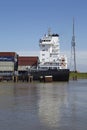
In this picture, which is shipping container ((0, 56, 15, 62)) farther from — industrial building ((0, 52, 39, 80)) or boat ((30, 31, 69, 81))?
boat ((30, 31, 69, 81))

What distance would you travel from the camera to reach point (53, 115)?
61.0 feet

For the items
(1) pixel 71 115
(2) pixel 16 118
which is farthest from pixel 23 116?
(1) pixel 71 115

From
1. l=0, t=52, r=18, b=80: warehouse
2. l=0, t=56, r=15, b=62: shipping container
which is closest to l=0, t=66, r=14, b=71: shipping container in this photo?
l=0, t=52, r=18, b=80: warehouse

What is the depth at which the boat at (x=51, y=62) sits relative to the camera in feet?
286

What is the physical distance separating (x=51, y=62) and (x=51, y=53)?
10.5 ft

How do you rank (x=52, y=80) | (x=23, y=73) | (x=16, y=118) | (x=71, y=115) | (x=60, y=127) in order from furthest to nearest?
(x=23, y=73)
(x=52, y=80)
(x=71, y=115)
(x=16, y=118)
(x=60, y=127)

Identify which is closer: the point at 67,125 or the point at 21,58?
Result: the point at 67,125

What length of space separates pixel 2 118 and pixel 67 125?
3.55 meters

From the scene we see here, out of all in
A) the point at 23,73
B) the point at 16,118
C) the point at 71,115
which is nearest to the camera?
the point at 16,118

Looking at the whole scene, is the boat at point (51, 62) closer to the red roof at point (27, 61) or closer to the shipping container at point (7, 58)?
the red roof at point (27, 61)

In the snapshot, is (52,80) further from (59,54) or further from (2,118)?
(2,118)

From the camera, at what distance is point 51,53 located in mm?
94062

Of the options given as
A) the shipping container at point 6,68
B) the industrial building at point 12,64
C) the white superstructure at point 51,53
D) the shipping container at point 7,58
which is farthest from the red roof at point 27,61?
the shipping container at point 6,68

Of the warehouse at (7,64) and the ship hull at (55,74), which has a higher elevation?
the warehouse at (7,64)
